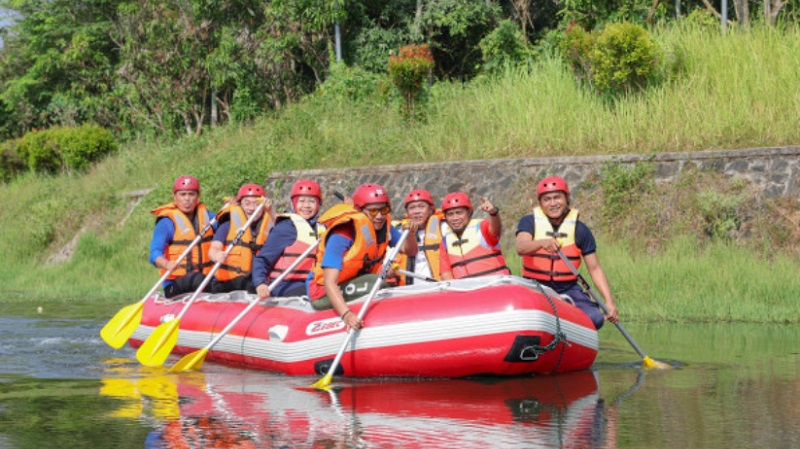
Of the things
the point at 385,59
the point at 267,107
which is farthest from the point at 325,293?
the point at 267,107

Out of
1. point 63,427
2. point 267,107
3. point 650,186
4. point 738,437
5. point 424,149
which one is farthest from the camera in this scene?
point 267,107

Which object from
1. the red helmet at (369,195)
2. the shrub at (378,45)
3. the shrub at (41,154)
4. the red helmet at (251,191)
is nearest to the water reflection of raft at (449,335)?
the red helmet at (369,195)

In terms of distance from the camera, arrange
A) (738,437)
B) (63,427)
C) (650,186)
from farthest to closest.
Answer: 1. (650,186)
2. (63,427)
3. (738,437)

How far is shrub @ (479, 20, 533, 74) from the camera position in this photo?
931 inches

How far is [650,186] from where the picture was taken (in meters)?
17.2

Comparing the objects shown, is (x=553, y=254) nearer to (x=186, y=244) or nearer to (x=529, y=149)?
(x=186, y=244)

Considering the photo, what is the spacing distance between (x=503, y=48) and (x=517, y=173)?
18.8 feet

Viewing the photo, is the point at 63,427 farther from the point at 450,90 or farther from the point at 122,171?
the point at 122,171

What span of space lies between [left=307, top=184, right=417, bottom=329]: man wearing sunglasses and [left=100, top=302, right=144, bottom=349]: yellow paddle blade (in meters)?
2.74

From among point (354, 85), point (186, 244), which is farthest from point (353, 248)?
point (354, 85)

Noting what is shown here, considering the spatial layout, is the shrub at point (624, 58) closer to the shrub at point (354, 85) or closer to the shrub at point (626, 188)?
the shrub at point (626, 188)

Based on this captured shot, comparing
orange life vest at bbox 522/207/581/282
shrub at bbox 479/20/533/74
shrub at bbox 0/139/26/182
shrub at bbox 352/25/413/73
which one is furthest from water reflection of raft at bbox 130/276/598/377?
shrub at bbox 0/139/26/182

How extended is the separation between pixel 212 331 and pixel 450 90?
39.5 ft

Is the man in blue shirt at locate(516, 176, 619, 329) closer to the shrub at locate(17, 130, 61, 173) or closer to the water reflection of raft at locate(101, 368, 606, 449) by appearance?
the water reflection of raft at locate(101, 368, 606, 449)
